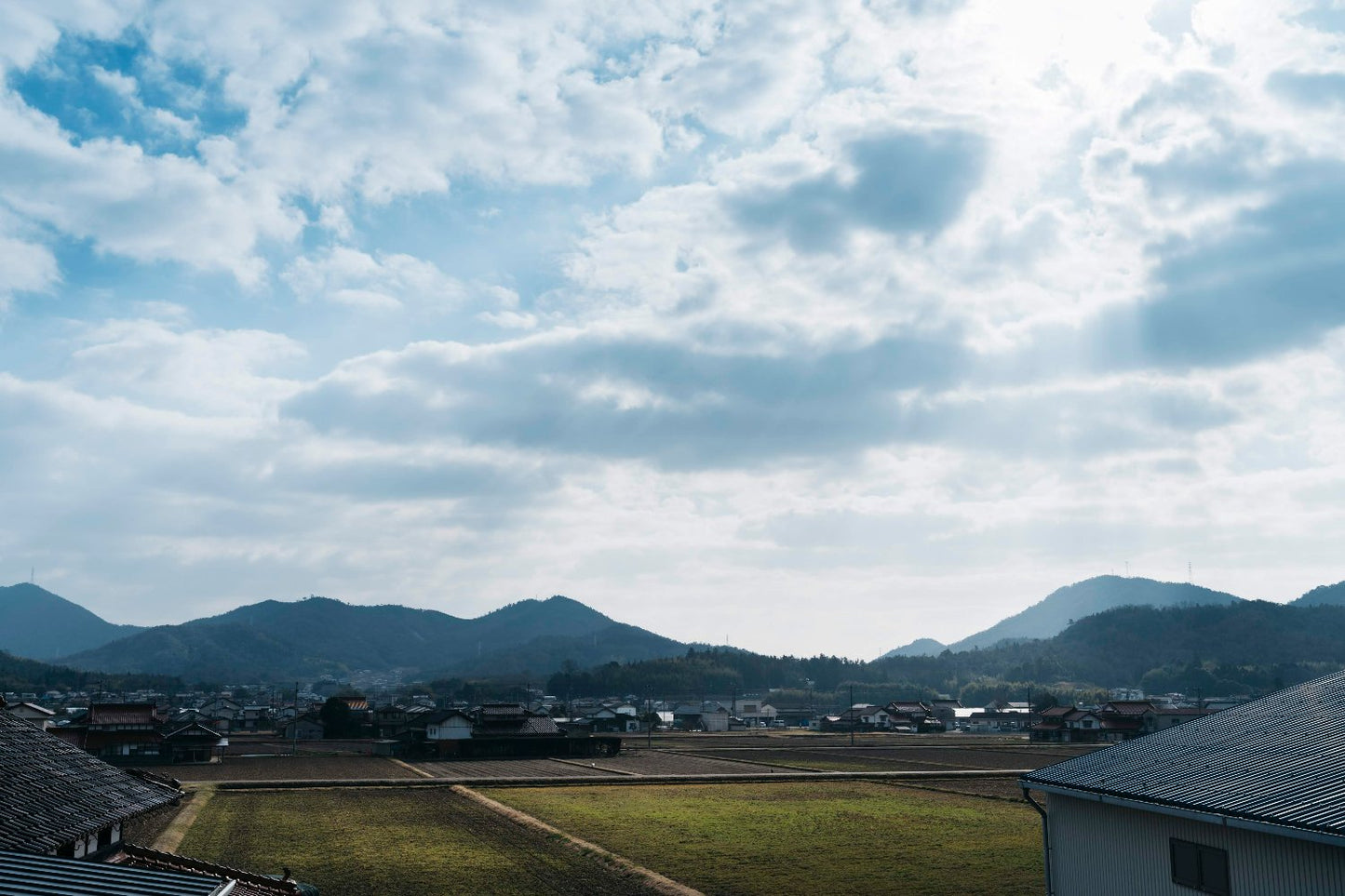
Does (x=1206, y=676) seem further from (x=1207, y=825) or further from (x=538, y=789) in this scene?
(x=1207, y=825)

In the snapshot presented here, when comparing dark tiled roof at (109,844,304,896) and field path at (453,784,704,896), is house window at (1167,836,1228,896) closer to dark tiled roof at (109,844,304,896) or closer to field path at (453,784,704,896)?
field path at (453,784,704,896)

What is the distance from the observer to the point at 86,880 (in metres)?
9.86

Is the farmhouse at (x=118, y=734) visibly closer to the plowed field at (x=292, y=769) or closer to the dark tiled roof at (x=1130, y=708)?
the plowed field at (x=292, y=769)

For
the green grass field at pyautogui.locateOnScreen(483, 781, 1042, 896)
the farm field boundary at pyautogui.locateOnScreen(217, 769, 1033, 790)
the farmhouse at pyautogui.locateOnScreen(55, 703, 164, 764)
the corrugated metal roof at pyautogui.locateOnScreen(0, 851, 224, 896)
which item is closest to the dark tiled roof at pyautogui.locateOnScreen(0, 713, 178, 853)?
the corrugated metal roof at pyautogui.locateOnScreen(0, 851, 224, 896)

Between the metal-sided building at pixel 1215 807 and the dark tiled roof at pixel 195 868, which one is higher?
the metal-sided building at pixel 1215 807

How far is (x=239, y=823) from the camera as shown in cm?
3403

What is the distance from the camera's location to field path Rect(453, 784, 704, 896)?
2305 centimetres

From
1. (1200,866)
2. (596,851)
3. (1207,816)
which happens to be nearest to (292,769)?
(596,851)

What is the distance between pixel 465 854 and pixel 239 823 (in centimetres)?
1050

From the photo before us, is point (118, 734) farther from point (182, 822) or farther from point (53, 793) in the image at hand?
point (53, 793)

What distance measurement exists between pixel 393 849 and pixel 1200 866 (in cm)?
2228

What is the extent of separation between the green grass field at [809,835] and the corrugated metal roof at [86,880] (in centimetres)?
1480

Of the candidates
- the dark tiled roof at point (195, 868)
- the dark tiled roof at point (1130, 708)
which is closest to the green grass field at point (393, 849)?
the dark tiled roof at point (195, 868)

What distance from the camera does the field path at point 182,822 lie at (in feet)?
92.8
